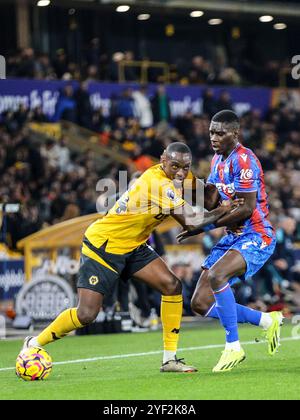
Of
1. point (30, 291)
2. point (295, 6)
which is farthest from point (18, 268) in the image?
point (295, 6)

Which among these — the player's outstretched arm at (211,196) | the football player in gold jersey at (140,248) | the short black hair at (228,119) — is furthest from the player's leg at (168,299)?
the short black hair at (228,119)

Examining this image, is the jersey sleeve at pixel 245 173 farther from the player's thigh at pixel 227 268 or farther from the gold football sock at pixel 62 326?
the gold football sock at pixel 62 326

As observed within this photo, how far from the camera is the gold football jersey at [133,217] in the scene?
10.1m

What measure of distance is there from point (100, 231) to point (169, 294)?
34.4 inches

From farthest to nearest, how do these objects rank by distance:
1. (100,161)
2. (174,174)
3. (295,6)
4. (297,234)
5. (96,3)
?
(295,6) < (96,3) < (100,161) < (297,234) < (174,174)

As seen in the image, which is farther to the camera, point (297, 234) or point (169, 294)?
point (297, 234)

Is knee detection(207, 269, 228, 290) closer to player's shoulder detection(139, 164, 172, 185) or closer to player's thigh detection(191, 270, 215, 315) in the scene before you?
player's thigh detection(191, 270, 215, 315)

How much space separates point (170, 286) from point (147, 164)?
45.2 feet

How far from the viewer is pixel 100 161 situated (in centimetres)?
2620

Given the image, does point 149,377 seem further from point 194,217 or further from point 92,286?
point 194,217

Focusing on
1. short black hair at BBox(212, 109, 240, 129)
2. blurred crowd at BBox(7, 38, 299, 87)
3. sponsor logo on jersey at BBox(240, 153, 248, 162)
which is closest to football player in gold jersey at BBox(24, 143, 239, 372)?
sponsor logo on jersey at BBox(240, 153, 248, 162)

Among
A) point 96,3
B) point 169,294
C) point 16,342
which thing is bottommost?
point 16,342

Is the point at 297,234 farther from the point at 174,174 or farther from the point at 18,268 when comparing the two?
the point at 174,174

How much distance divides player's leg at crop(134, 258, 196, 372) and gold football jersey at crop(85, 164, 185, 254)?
0.27 m
